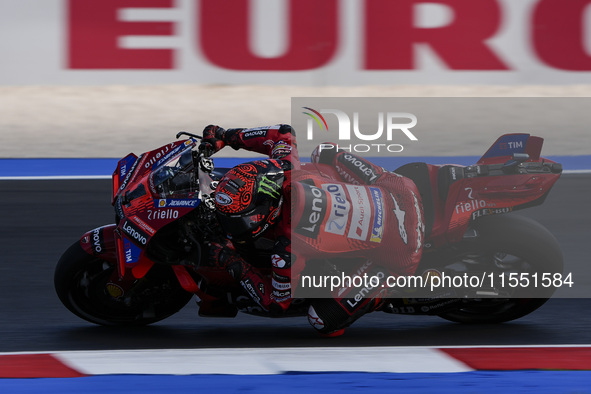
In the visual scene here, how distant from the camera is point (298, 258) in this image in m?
4.04

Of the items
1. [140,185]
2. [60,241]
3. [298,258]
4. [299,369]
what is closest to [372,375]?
[299,369]

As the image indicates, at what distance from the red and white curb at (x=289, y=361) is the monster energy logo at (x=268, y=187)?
743 mm

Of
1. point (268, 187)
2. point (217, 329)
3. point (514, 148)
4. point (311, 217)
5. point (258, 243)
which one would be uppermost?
point (514, 148)

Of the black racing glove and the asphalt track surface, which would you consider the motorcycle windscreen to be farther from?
the asphalt track surface

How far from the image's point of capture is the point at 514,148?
436 cm

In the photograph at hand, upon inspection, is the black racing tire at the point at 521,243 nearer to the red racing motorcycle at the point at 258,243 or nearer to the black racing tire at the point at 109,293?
the red racing motorcycle at the point at 258,243

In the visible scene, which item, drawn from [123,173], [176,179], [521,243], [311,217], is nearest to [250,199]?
[311,217]

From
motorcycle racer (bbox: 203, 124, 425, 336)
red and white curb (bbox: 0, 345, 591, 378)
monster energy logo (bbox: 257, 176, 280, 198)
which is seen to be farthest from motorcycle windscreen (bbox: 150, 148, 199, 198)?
red and white curb (bbox: 0, 345, 591, 378)

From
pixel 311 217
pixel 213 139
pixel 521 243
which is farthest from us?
pixel 521 243

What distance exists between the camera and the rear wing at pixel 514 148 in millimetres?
4307

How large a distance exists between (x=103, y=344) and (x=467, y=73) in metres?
6.71

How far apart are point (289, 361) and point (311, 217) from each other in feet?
2.09

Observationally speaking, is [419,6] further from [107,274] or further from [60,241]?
[107,274]

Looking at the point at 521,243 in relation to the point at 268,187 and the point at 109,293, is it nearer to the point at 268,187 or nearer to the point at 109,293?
the point at 268,187
